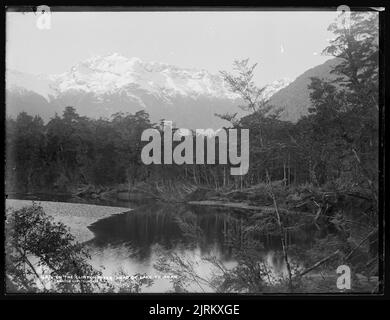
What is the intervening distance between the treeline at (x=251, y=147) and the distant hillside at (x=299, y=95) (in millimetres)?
46

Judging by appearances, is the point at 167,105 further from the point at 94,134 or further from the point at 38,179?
the point at 38,179

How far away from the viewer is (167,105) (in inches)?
133

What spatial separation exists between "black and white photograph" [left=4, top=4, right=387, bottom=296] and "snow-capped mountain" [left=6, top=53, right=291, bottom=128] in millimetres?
11

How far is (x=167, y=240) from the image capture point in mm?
3305

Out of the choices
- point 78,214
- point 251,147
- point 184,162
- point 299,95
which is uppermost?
point 299,95

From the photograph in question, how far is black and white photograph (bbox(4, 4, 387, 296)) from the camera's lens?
10.8 ft

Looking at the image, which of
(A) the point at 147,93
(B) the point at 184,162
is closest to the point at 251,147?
(B) the point at 184,162

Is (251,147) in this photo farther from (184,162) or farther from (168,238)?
(168,238)

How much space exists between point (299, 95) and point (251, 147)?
0.53 metres

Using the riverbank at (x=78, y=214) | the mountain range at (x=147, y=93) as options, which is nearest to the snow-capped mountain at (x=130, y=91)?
the mountain range at (x=147, y=93)

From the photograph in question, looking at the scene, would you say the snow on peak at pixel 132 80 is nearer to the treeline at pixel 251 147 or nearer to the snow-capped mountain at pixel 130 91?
the snow-capped mountain at pixel 130 91

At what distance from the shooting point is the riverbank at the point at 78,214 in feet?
11.0

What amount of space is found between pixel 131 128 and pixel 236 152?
2.65ft
